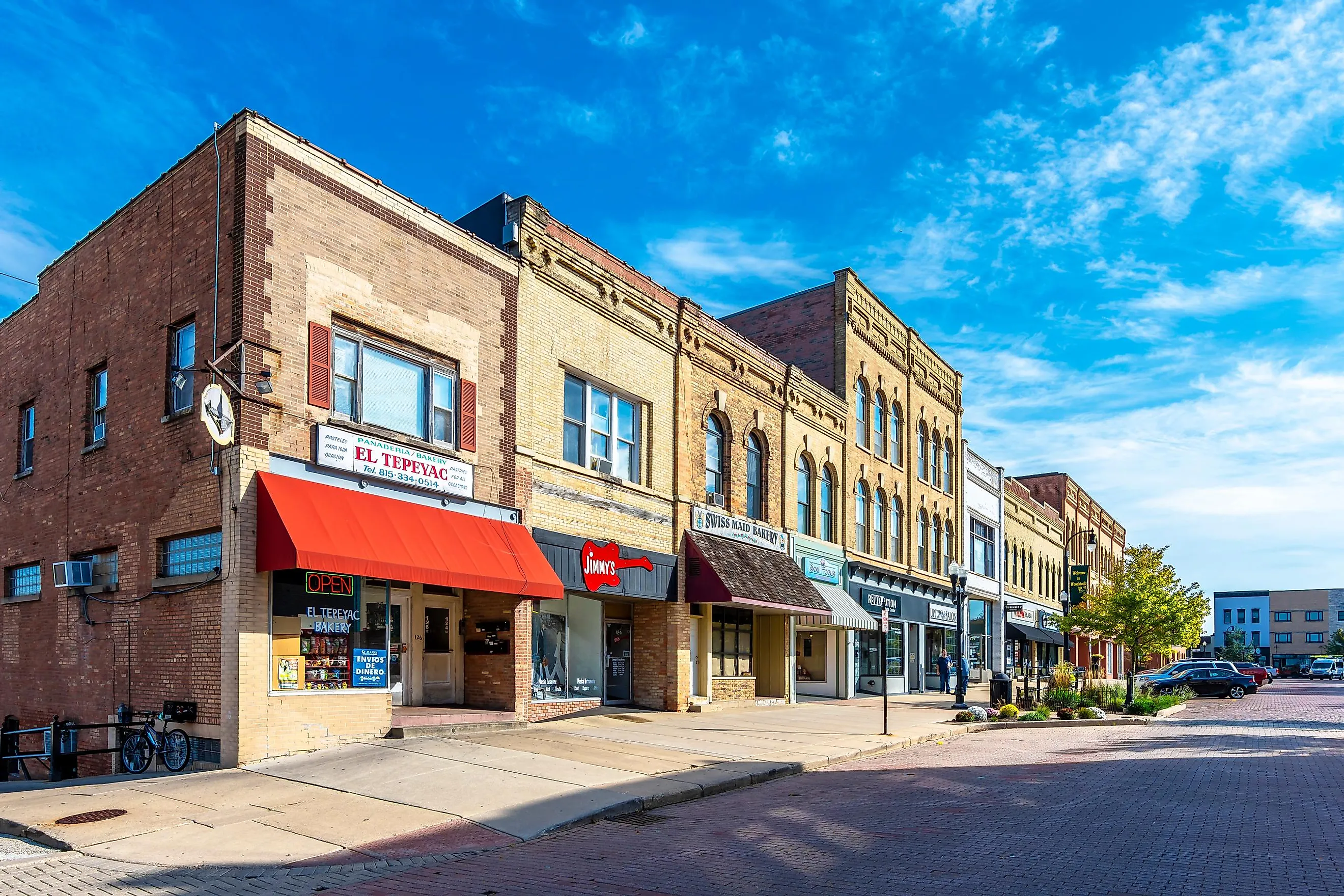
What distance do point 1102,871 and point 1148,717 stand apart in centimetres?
1859

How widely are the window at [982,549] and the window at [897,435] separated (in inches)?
385

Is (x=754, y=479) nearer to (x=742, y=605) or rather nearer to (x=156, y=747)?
(x=742, y=605)

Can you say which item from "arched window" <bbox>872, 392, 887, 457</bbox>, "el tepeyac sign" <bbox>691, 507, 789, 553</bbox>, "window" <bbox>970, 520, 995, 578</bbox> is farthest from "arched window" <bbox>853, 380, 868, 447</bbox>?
"window" <bbox>970, 520, 995, 578</bbox>

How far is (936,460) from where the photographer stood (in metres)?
40.6

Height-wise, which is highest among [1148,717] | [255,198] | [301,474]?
[255,198]

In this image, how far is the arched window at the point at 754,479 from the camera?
27.1m

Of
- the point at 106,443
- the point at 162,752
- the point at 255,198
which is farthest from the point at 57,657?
the point at 255,198

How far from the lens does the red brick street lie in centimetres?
829

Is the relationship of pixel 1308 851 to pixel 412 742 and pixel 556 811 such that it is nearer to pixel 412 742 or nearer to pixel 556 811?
pixel 556 811

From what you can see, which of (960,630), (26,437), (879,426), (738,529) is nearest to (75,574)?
(26,437)

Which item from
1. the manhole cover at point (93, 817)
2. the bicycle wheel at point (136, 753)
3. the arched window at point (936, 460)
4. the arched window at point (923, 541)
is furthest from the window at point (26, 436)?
the arched window at point (936, 460)

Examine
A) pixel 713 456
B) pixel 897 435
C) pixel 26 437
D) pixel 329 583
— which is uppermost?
pixel 897 435

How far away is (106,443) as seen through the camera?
17.0m

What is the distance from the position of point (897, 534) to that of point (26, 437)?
26.3m
